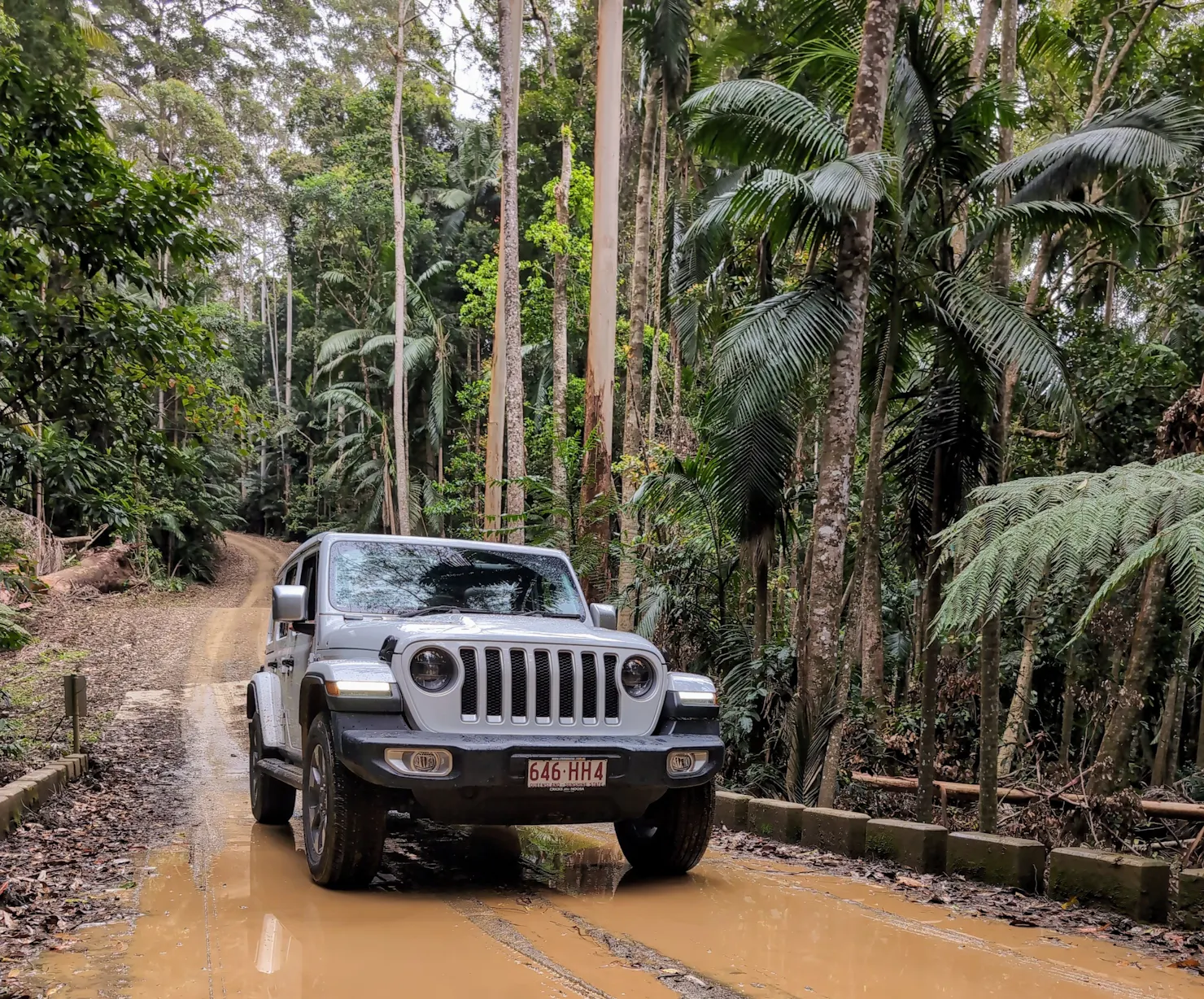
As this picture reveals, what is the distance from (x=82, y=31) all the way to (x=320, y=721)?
27.6m

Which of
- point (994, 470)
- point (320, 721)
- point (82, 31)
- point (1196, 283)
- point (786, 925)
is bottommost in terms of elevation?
point (786, 925)

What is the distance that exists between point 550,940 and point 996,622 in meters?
4.30

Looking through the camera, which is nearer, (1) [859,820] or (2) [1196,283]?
(1) [859,820]

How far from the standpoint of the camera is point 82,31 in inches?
1041

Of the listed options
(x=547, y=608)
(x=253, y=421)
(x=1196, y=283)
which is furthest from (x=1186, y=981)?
(x=1196, y=283)

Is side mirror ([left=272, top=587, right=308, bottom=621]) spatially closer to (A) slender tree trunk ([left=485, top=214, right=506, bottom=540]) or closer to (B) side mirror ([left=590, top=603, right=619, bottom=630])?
(B) side mirror ([left=590, top=603, right=619, bottom=630])

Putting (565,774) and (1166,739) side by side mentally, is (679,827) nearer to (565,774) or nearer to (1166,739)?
(565,774)

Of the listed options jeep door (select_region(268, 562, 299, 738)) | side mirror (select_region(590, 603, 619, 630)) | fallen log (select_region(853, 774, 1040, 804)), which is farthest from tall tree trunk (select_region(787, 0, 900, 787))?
jeep door (select_region(268, 562, 299, 738))

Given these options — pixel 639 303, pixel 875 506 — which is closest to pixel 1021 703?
pixel 875 506

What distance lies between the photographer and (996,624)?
7.37 metres

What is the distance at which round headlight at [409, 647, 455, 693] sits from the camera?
208 inches

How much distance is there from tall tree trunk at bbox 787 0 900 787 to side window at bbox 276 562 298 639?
415 cm

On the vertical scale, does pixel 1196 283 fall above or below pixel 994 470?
above

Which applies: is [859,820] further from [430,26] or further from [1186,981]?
[430,26]
